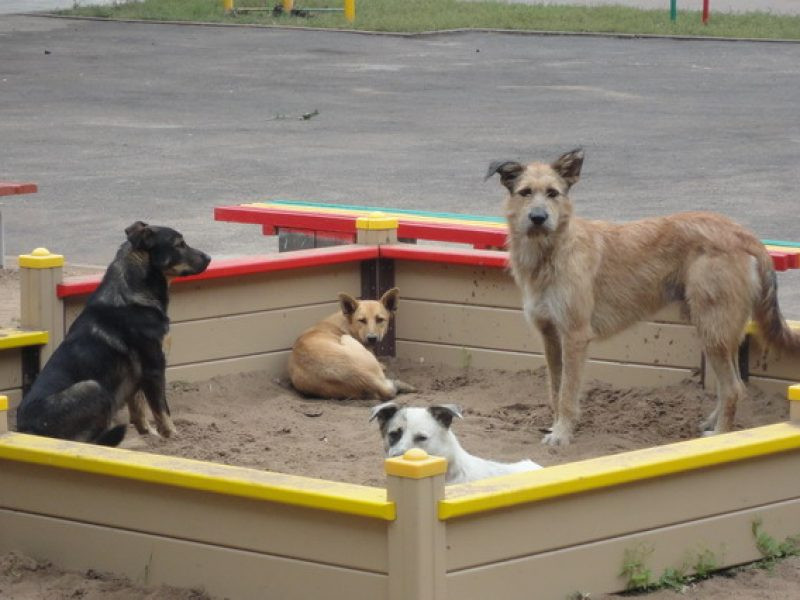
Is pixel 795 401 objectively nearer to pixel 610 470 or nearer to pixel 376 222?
pixel 610 470

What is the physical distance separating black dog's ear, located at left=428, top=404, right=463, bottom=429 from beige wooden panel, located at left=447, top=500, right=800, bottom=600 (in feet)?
2.33

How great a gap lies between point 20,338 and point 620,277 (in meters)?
2.66

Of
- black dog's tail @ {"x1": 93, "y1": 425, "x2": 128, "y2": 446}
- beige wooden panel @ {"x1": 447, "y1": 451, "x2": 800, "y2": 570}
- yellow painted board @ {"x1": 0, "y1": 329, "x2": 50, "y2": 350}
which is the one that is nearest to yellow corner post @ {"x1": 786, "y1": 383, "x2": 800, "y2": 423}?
beige wooden panel @ {"x1": 447, "y1": 451, "x2": 800, "y2": 570}

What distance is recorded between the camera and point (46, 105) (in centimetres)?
2095

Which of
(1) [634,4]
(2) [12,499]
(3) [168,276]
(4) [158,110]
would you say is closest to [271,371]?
(3) [168,276]

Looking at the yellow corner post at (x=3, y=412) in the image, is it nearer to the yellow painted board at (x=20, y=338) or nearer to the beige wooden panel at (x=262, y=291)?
the yellow painted board at (x=20, y=338)

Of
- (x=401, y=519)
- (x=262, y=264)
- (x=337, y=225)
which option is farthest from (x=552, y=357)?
(x=401, y=519)

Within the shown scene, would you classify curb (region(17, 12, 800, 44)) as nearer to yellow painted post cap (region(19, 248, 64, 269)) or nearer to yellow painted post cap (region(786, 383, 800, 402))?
yellow painted post cap (region(19, 248, 64, 269))

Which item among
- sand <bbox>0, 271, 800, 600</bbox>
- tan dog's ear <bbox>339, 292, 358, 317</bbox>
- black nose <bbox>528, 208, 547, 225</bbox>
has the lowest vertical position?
sand <bbox>0, 271, 800, 600</bbox>

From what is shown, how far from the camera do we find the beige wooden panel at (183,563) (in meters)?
5.49

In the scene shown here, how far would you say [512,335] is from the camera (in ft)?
29.7

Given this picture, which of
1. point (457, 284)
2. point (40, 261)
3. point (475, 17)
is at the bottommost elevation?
point (457, 284)

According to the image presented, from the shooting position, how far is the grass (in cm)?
2852

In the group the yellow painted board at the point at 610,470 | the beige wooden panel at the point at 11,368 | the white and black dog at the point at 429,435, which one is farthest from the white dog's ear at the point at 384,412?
the beige wooden panel at the point at 11,368
